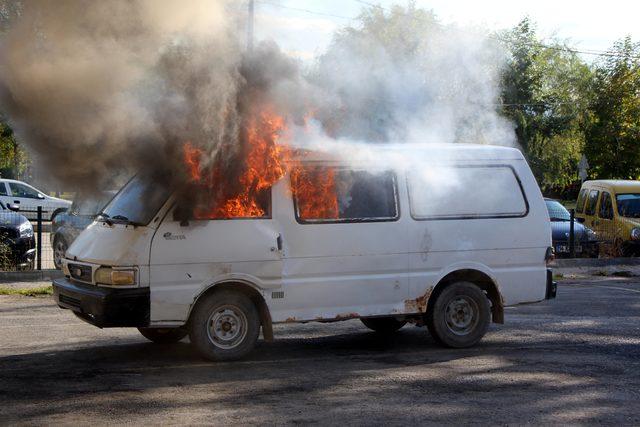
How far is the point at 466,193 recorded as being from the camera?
9344 mm

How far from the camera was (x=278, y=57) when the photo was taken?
28.8ft

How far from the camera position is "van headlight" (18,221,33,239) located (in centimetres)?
1642

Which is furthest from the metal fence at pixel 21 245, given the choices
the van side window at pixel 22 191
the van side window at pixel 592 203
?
the van side window at pixel 22 191

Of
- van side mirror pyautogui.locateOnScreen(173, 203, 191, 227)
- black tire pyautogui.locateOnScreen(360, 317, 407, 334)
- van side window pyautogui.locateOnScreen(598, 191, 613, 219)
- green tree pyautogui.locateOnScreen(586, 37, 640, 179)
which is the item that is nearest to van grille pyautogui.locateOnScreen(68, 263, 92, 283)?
van side mirror pyautogui.locateOnScreen(173, 203, 191, 227)

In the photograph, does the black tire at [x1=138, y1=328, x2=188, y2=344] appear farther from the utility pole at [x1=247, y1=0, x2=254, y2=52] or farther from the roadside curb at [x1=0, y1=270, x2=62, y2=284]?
the roadside curb at [x1=0, y1=270, x2=62, y2=284]

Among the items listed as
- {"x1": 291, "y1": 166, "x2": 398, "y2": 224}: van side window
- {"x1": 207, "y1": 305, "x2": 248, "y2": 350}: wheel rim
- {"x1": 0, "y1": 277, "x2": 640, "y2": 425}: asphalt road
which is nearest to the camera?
{"x1": 0, "y1": 277, "x2": 640, "y2": 425}: asphalt road

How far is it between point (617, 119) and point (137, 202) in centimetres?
3511

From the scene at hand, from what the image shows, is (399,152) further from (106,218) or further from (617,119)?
(617,119)

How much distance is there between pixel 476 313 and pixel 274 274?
242cm

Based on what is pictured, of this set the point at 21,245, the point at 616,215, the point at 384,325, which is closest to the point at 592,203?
the point at 616,215

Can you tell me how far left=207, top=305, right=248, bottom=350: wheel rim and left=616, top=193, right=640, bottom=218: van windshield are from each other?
15.0m

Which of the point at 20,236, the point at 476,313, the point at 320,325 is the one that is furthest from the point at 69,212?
the point at 476,313

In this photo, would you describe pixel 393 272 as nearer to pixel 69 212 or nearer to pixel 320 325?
pixel 320 325

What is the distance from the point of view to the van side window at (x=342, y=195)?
8617 millimetres
